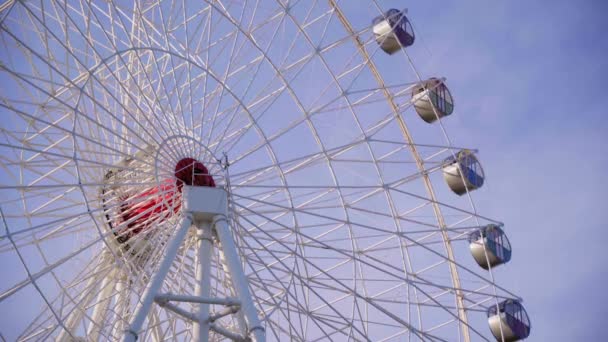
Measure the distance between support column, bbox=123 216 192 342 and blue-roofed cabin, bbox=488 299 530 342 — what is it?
29.7ft

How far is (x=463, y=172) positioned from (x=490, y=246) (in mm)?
2122

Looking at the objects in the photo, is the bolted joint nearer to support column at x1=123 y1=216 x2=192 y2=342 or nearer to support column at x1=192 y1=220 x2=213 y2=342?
support column at x1=192 y1=220 x2=213 y2=342

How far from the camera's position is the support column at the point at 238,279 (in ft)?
46.8

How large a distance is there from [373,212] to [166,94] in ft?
20.3

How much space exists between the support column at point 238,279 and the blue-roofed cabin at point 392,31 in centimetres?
854

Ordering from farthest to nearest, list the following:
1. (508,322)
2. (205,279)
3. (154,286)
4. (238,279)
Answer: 1. (508,322)
2. (205,279)
3. (238,279)
4. (154,286)

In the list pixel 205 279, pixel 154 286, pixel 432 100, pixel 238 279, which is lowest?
pixel 154 286

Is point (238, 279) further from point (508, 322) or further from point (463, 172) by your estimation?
point (463, 172)

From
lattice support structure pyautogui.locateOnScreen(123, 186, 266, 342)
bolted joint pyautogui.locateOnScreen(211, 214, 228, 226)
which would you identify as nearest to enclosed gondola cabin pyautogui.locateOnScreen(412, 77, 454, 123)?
lattice support structure pyautogui.locateOnScreen(123, 186, 266, 342)

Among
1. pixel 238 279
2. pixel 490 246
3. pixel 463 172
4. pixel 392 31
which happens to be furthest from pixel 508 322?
pixel 238 279

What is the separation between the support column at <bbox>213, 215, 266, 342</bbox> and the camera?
14266 millimetres

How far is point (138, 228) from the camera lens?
20.0 meters

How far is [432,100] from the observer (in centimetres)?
2306

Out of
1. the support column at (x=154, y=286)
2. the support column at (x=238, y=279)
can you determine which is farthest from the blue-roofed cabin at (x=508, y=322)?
the support column at (x=154, y=286)
